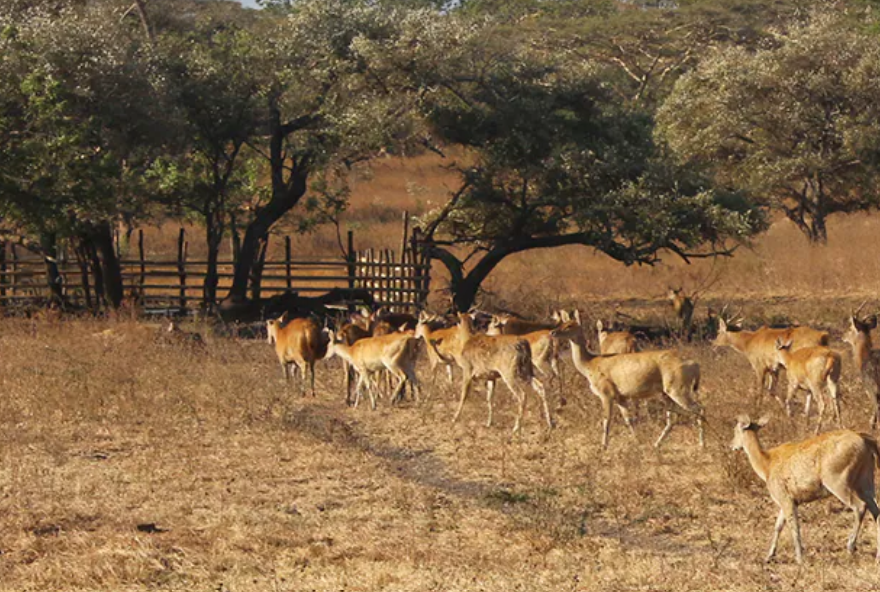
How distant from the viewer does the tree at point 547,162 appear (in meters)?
24.9

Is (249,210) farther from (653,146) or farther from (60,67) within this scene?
(653,146)

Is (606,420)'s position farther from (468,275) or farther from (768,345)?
(468,275)

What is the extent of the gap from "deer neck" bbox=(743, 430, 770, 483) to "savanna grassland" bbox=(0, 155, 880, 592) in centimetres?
54

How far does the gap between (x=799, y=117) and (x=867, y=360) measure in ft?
76.7

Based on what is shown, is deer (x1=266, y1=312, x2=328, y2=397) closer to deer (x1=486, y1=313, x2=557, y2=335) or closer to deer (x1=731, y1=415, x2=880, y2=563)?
deer (x1=486, y1=313, x2=557, y2=335)

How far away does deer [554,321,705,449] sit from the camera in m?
13.6

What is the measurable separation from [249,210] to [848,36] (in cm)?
1793

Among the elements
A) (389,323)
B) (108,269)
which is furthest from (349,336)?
(108,269)

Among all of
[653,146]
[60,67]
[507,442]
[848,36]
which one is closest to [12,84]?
[60,67]

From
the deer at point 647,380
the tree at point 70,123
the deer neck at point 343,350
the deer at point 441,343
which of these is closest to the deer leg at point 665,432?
the deer at point 647,380

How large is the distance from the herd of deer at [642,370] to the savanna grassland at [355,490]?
39 centimetres

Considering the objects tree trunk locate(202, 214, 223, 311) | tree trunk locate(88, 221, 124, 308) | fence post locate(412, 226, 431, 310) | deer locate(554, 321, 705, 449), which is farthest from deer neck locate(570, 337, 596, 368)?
tree trunk locate(202, 214, 223, 311)

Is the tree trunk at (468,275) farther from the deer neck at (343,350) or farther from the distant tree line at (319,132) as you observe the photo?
the deer neck at (343,350)

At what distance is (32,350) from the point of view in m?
20.7
